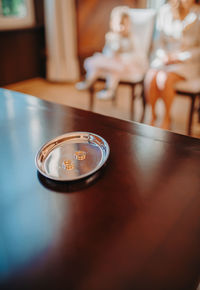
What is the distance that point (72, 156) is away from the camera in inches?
41.0

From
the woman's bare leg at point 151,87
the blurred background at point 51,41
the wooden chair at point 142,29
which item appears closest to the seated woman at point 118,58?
the wooden chair at point 142,29

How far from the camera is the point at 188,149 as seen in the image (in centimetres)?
104

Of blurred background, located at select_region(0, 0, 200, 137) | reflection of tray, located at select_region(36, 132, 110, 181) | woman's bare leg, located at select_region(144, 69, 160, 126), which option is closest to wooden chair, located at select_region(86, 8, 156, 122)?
woman's bare leg, located at select_region(144, 69, 160, 126)

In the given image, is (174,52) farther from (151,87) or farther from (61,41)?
(61,41)

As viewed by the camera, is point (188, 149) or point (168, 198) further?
point (188, 149)

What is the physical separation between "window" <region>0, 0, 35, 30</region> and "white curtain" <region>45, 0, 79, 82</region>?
10.3 inches

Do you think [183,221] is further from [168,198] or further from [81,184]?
[81,184]

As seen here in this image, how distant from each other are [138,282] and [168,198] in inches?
11.5

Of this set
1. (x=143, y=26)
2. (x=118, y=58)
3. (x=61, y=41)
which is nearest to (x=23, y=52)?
(x=61, y=41)

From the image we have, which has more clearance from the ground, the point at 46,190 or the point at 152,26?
the point at 152,26

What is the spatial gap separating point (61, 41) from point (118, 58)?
1713 mm

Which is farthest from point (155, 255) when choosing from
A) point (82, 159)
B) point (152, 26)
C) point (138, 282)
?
point (152, 26)

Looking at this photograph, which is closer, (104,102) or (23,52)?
(104,102)

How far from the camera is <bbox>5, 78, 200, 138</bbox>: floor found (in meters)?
2.77
